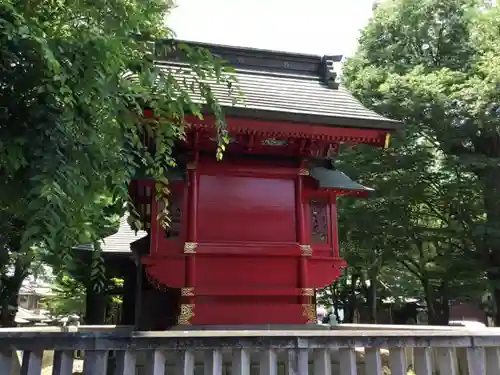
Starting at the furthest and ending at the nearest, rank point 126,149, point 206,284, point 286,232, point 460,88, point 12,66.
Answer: point 460,88 < point 286,232 < point 206,284 < point 126,149 < point 12,66

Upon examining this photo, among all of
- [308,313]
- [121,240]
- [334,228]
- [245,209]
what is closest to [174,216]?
[245,209]

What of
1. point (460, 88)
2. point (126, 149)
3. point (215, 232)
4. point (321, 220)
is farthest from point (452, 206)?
point (126, 149)

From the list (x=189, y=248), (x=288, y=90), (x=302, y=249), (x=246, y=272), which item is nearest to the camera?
(x=189, y=248)

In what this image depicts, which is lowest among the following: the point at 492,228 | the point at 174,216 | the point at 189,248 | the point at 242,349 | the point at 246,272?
the point at 242,349

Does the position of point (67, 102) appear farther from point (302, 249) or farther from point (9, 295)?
point (9, 295)

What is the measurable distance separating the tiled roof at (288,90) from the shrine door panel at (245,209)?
1.49m

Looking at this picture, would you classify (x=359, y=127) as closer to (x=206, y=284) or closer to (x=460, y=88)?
(x=206, y=284)

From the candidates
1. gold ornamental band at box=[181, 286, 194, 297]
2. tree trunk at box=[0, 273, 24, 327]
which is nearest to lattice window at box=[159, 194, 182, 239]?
gold ornamental band at box=[181, 286, 194, 297]

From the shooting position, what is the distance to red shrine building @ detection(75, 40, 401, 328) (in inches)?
324

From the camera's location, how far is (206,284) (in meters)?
8.33

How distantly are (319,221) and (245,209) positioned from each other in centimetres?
153

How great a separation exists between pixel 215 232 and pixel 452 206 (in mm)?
13346

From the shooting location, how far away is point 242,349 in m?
3.99

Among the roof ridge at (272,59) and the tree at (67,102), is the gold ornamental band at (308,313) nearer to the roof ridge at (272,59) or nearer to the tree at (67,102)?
the roof ridge at (272,59)
